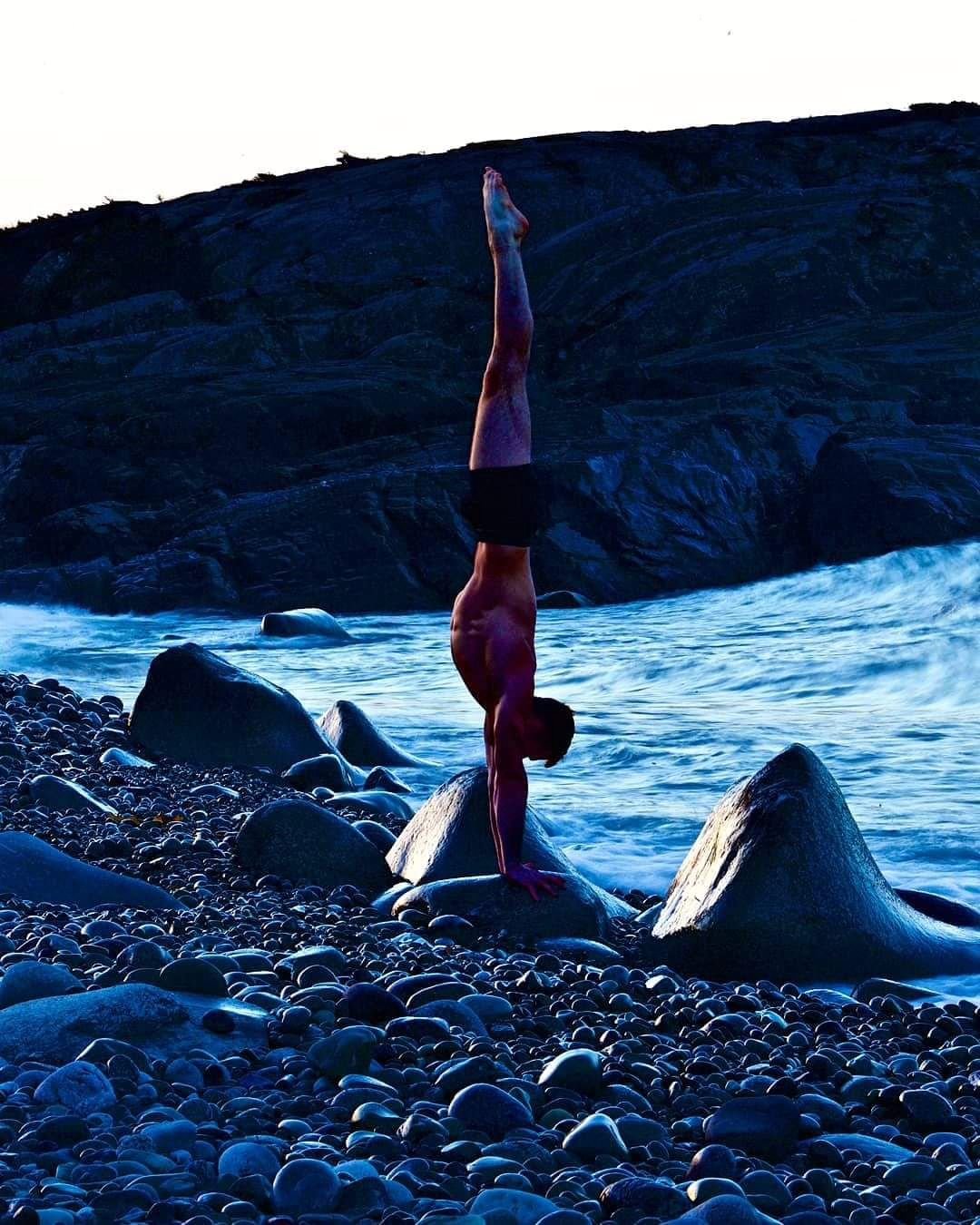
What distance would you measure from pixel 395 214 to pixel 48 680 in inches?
920

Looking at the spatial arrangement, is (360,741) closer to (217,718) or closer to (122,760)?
(217,718)

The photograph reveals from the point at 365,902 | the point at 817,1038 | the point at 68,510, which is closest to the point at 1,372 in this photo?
the point at 68,510

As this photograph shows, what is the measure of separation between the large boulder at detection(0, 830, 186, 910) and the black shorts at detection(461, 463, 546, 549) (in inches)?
72.4

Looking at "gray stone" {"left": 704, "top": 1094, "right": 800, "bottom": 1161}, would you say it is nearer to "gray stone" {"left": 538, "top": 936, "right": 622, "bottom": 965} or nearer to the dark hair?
"gray stone" {"left": 538, "top": 936, "right": 622, "bottom": 965}

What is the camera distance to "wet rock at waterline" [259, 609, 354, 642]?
60.8 feet

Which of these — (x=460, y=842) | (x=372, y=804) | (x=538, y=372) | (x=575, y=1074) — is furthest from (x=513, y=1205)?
(x=538, y=372)

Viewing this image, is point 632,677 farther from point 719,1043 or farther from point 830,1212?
point 830,1212

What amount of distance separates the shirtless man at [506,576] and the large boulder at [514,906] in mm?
70

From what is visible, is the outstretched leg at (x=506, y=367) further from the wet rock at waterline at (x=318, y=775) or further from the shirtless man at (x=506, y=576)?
the wet rock at waterline at (x=318, y=775)

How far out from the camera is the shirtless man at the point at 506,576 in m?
5.80

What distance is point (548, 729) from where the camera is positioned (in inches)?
236

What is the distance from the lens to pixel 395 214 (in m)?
33.6

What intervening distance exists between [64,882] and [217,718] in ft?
12.7

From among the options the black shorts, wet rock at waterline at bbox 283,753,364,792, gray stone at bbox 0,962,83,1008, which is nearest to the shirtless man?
the black shorts
